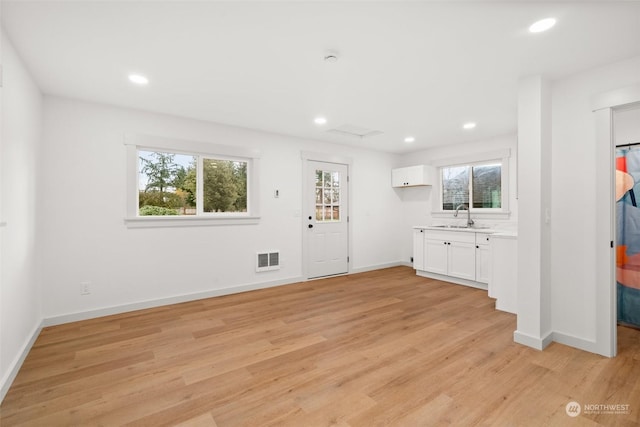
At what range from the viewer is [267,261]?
15.8 ft

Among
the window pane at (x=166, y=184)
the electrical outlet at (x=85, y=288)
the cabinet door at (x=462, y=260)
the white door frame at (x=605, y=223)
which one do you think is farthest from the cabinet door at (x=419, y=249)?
the electrical outlet at (x=85, y=288)

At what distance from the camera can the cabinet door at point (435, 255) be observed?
523cm

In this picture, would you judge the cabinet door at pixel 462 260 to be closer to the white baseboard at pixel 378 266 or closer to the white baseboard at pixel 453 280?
the white baseboard at pixel 453 280

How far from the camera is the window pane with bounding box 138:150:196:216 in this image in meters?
3.94

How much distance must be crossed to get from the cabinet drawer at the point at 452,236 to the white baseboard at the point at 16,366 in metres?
5.31

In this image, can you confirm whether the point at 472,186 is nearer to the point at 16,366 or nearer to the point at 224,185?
the point at 224,185

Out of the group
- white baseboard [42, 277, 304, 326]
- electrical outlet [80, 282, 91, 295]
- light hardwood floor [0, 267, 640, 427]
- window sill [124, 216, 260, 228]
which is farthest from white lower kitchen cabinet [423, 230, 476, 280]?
electrical outlet [80, 282, 91, 295]

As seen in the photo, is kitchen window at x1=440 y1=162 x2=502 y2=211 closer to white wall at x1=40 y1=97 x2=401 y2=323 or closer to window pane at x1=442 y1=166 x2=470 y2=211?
window pane at x1=442 y1=166 x2=470 y2=211

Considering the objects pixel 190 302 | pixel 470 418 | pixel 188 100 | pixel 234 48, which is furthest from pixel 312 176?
pixel 470 418

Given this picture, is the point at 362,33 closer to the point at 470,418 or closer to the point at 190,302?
the point at 470,418

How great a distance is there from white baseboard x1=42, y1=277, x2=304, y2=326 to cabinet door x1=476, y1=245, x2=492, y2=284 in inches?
114

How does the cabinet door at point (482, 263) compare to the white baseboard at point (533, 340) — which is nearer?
the white baseboard at point (533, 340)

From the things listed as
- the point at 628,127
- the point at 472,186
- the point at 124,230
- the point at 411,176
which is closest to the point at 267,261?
the point at 124,230

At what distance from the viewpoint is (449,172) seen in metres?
6.02
